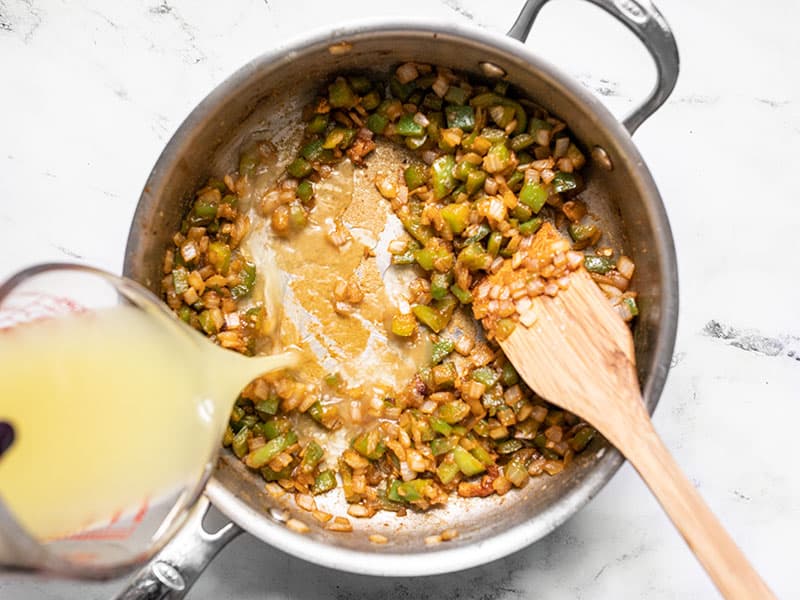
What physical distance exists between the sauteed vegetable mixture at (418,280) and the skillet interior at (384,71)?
35 mm

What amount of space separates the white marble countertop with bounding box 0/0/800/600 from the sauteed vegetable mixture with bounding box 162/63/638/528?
0.60 ft

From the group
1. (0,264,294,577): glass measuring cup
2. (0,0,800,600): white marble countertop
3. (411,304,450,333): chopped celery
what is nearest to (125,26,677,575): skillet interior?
(0,0,800,600): white marble countertop

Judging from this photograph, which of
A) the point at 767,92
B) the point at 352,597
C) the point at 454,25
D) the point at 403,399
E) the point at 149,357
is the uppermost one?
the point at 454,25

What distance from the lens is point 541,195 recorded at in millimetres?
1799

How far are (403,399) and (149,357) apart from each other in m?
0.64

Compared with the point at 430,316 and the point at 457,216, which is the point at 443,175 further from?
the point at 430,316

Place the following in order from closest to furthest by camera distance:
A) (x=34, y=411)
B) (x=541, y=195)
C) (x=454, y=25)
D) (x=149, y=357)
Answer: (x=34, y=411), (x=149, y=357), (x=454, y=25), (x=541, y=195)

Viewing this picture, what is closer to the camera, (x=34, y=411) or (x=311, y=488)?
(x=34, y=411)

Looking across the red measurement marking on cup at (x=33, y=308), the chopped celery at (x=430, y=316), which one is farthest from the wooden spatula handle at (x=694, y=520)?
the red measurement marking on cup at (x=33, y=308)

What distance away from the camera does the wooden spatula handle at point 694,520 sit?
1.45 m

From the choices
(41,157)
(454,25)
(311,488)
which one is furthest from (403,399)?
(41,157)

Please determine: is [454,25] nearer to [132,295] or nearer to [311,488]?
[132,295]

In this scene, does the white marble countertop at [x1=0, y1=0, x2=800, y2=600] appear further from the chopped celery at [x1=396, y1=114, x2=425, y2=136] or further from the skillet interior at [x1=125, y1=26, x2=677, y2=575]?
the chopped celery at [x1=396, y1=114, x2=425, y2=136]

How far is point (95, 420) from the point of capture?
Result: 1299mm
